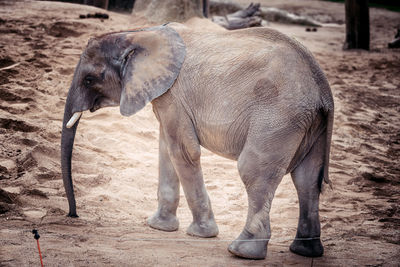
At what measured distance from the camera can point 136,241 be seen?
3.88m

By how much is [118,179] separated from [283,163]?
2222 mm

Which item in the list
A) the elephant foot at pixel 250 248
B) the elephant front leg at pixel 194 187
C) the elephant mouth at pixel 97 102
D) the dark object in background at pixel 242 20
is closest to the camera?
the elephant foot at pixel 250 248

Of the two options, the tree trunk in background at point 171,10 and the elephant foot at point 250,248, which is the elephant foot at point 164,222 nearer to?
the elephant foot at point 250,248

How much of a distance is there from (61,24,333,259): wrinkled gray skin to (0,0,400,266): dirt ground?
337 millimetres

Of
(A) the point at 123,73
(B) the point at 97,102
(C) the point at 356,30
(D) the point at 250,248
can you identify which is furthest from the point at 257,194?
(C) the point at 356,30

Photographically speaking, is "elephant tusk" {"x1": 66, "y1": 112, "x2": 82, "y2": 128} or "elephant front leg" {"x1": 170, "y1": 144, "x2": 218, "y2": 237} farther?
"elephant tusk" {"x1": 66, "y1": 112, "x2": 82, "y2": 128}

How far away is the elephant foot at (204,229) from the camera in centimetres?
422

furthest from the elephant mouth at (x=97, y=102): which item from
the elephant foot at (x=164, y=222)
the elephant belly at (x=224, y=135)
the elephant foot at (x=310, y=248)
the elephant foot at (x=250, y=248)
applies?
the elephant foot at (x=310, y=248)

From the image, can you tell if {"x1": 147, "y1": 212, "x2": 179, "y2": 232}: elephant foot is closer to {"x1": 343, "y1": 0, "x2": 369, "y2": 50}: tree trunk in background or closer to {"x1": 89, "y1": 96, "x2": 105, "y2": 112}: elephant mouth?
{"x1": 89, "y1": 96, "x2": 105, "y2": 112}: elephant mouth

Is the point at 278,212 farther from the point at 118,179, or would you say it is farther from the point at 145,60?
the point at 145,60

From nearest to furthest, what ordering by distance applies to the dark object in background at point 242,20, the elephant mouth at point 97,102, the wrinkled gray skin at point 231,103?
1. the wrinkled gray skin at point 231,103
2. the elephant mouth at point 97,102
3. the dark object in background at point 242,20

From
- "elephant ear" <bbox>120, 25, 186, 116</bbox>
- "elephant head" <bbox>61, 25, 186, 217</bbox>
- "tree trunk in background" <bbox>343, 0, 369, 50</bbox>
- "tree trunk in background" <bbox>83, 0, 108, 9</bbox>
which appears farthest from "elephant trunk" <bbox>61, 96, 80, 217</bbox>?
"tree trunk in background" <bbox>343, 0, 369, 50</bbox>

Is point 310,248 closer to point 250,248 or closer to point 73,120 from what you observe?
point 250,248

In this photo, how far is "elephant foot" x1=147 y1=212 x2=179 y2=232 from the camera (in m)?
4.39
